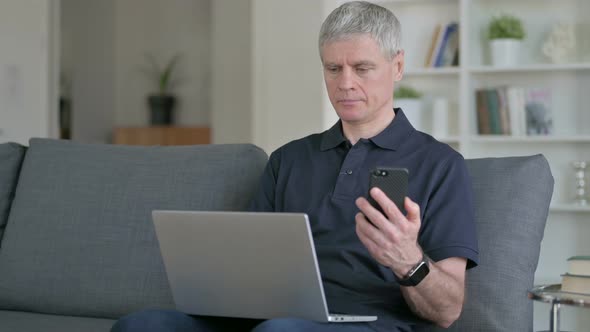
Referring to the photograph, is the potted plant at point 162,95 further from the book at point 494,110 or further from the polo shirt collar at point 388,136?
the polo shirt collar at point 388,136

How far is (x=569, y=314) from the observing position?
374 cm

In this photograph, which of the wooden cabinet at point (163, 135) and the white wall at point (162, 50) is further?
the white wall at point (162, 50)

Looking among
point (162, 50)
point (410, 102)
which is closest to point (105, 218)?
point (410, 102)

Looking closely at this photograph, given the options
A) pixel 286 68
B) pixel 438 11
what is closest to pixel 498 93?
pixel 438 11

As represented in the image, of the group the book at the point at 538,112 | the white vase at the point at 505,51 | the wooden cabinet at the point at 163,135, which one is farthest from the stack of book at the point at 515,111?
the wooden cabinet at the point at 163,135

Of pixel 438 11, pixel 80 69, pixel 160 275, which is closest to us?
pixel 160 275

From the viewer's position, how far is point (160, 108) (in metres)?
7.98

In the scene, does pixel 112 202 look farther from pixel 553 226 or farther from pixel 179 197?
pixel 553 226

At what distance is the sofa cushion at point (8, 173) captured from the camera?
2.45 metres

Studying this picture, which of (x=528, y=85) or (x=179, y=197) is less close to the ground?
(x=528, y=85)

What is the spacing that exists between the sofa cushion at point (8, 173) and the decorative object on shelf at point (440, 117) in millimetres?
2272

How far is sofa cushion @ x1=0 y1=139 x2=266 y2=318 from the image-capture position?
221 centimetres

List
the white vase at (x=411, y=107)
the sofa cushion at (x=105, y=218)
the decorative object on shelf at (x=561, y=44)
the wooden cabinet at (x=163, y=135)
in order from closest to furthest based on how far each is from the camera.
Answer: the sofa cushion at (x=105, y=218) < the decorative object on shelf at (x=561, y=44) < the white vase at (x=411, y=107) < the wooden cabinet at (x=163, y=135)

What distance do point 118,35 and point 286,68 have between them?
4.62m
